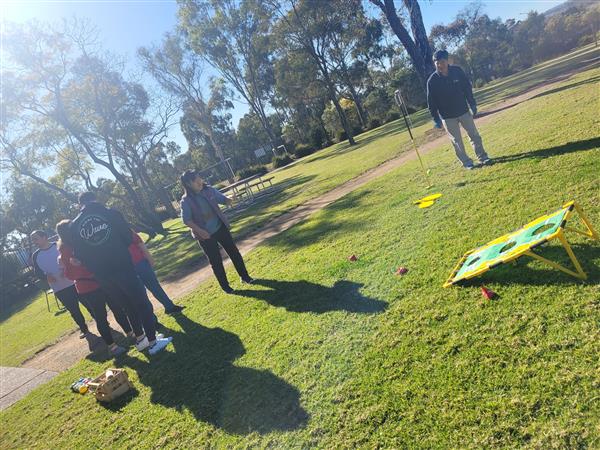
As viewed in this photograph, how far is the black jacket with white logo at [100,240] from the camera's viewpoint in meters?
5.02

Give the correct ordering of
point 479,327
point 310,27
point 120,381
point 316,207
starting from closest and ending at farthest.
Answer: point 479,327 → point 120,381 → point 316,207 → point 310,27

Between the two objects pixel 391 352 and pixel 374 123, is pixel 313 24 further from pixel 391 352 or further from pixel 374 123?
pixel 391 352

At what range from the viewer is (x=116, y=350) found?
6160 millimetres

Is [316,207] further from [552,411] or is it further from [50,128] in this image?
[50,128]

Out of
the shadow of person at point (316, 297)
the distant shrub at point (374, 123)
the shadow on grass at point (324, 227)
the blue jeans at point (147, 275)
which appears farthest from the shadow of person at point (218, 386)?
the distant shrub at point (374, 123)

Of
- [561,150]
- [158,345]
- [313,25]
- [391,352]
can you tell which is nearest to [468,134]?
[561,150]

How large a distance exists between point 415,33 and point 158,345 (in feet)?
45.9

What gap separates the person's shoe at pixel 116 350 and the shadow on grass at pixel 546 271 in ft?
16.5

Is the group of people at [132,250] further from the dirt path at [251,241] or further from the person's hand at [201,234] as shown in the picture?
the dirt path at [251,241]

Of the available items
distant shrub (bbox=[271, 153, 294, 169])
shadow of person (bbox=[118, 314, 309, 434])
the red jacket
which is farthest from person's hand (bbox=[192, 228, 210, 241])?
distant shrub (bbox=[271, 153, 294, 169])

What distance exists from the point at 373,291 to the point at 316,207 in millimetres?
6541

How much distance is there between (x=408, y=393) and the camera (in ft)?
9.32

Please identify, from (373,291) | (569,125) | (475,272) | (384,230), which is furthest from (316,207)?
(475,272)

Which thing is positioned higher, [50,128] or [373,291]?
[50,128]
